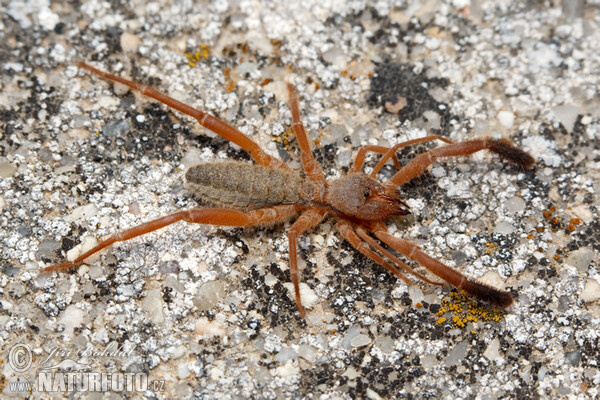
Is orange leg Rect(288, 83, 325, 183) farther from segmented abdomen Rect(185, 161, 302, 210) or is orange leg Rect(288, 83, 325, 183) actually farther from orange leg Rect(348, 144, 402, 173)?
orange leg Rect(348, 144, 402, 173)

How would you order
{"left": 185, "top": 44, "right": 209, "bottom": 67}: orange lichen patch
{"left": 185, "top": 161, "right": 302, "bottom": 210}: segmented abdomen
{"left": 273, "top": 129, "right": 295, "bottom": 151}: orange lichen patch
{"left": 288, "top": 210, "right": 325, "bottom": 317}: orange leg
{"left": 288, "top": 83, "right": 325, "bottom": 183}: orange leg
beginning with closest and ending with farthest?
1. {"left": 288, "top": 210, "right": 325, "bottom": 317}: orange leg
2. {"left": 185, "top": 161, "right": 302, "bottom": 210}: segmented abdomen
3. {"left": 288, "top": 83, "right": 325, "bottom": 183}: orange leg
4. {"left": 273, "top": 129, "right": 295, "bottom": 151}: orange lichen patch
5. {"left": 185, "top": 44, "right": 209, "bottom": 67}: orange lichen patch

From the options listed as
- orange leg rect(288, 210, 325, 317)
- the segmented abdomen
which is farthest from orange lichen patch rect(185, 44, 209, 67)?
orange leg rect(288, 210, 325, 317)

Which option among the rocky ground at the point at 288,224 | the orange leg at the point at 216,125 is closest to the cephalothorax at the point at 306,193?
the orange leg at the point at 216,125

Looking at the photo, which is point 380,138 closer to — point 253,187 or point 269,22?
point 253,187

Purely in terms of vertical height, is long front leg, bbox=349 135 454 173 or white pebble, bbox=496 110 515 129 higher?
white pebble, bbox=496 110 515 129

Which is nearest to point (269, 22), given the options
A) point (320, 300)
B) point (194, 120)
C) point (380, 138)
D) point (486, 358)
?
point (194, 120)

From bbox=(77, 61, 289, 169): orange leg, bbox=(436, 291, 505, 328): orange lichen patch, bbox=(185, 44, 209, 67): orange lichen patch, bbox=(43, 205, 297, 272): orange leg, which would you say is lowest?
Result: bbox=(436, 291, 505, 328): orange lichen patch

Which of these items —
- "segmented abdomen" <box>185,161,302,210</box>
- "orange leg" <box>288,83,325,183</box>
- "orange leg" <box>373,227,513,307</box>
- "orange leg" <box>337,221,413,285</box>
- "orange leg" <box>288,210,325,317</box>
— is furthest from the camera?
"orange leg" <box>288,83,325,183</box>
